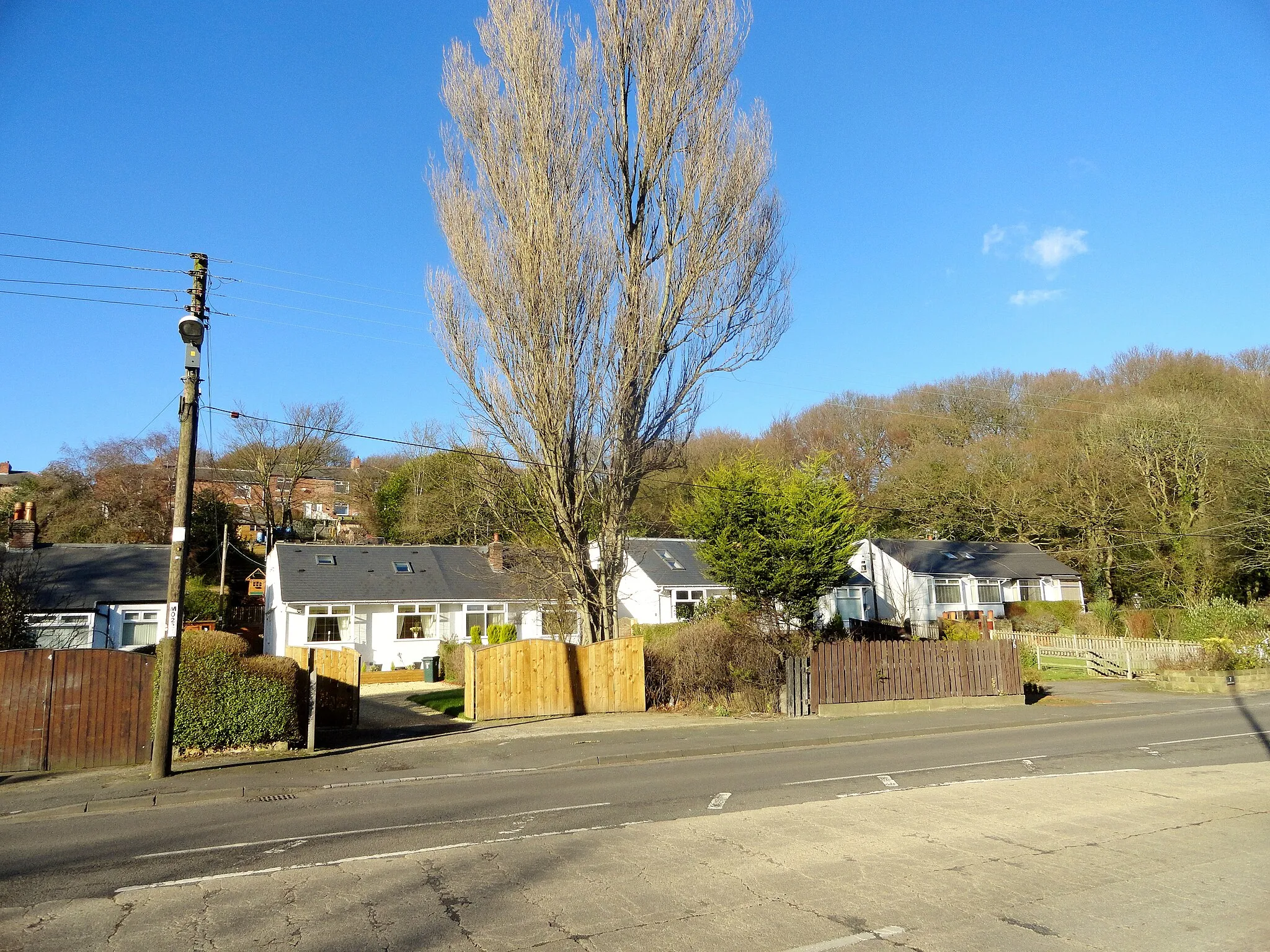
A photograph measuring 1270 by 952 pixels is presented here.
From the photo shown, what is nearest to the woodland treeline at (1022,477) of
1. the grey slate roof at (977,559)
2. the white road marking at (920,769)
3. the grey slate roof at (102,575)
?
the grey slate roof at (977,559)

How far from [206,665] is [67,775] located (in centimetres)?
229

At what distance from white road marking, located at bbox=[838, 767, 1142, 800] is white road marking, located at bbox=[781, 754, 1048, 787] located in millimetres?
891

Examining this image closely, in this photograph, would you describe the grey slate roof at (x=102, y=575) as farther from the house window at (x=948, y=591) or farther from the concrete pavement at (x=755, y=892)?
the house window at (x=948, y=591)

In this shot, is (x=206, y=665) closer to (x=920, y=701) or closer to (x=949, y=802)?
(x=949, y=802)

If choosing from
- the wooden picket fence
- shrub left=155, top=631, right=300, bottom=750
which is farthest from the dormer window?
shrub left=155, top=631, right=300, bottom=750

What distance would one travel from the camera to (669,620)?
123ft

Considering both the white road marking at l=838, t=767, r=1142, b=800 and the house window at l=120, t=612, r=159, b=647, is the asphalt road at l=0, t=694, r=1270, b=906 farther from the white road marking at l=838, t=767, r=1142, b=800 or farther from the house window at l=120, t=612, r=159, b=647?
the house window at l=120, t=612, r=159, b=647

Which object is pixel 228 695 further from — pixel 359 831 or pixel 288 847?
pixel 288 847

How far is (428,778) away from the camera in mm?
12258

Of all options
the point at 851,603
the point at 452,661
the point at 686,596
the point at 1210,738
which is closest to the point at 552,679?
the point at 452,661

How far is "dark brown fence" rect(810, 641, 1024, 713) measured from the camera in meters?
19.5

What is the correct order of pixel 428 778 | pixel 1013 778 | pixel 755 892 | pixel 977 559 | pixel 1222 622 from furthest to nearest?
pixel 977 559 → pixel 1222 622 → pixel 428 778 → pixel 1013 778 → pixel 755 892

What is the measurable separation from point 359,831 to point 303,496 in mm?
60379

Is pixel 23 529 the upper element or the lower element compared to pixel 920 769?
upper
